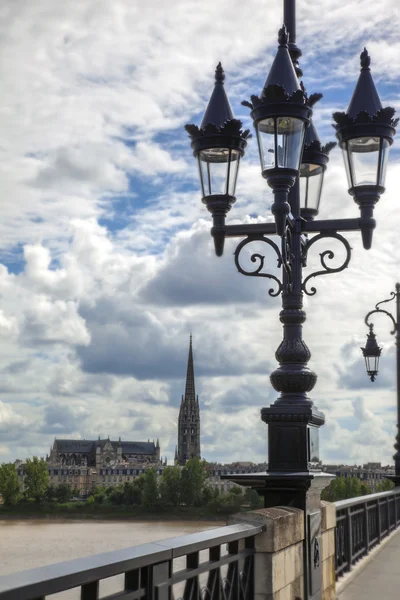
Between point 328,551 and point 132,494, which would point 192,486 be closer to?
point 132,494

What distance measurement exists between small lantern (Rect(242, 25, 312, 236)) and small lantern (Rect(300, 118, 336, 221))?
7.68 ft

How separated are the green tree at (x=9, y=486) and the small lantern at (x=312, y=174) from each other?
498 feet

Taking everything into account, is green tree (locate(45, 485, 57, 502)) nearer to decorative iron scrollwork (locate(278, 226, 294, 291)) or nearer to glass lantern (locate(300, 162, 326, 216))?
glass lantern (locate(300, 162, 326, 216))

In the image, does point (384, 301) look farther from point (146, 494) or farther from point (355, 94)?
point (146, 494)

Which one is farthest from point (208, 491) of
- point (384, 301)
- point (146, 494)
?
point (384, 301)

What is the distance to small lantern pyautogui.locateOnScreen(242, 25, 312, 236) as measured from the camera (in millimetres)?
7480

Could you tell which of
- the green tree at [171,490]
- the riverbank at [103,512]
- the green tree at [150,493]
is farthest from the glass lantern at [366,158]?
the green tree at [171,490]

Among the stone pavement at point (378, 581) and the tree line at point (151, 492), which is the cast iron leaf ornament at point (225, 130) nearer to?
the stone pavement at point (378, 581)

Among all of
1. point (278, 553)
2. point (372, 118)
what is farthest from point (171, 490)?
point (278, 553)

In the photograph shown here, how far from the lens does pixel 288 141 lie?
7598 millimetres

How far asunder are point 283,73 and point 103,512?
149 metres

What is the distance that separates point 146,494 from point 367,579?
134 metres

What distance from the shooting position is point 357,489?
113 metres

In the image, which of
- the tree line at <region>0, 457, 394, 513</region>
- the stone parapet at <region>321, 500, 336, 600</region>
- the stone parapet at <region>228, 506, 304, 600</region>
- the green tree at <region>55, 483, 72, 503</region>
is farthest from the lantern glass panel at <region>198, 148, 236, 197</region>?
the green tree at <region>55, 483, 72, 503</region>
